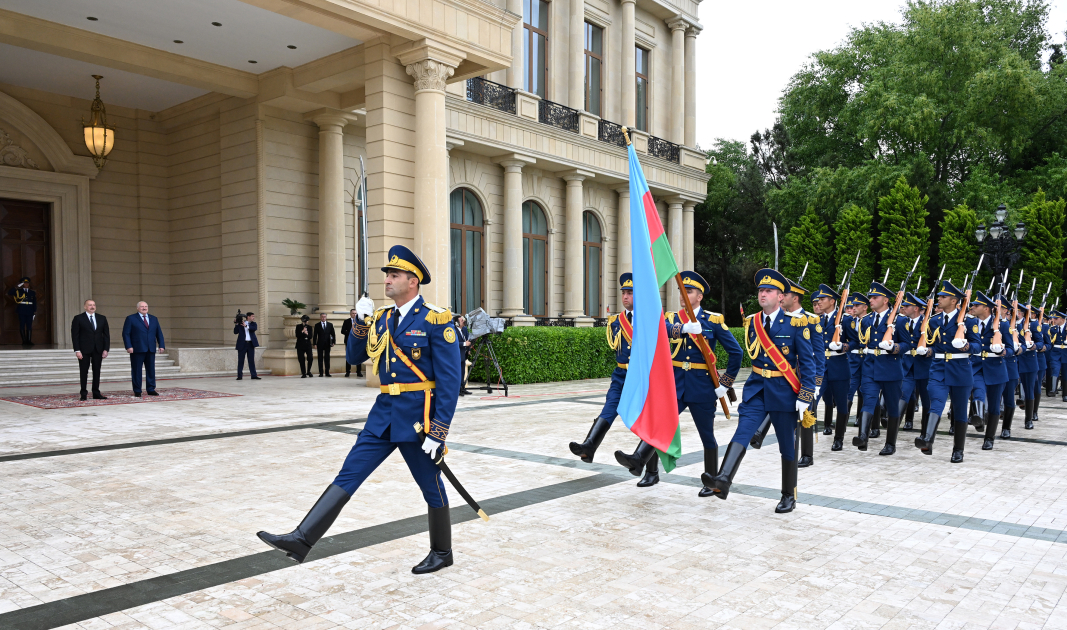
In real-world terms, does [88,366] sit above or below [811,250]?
below

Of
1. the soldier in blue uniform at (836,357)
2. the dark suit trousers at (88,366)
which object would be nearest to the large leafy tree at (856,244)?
the soldier in blue uniform at (836,357)

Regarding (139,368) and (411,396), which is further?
(139,368)

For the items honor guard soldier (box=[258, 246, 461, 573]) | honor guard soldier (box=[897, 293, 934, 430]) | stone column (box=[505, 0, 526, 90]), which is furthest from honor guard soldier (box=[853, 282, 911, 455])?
stone column (box=[505, 0, 526, 90])

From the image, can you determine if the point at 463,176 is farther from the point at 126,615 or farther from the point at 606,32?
the point at 126,615

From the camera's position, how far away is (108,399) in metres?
Result: 14.2

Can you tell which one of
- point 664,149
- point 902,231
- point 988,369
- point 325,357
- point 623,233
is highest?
point 664,149

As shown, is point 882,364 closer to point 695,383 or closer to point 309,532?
point 695,383

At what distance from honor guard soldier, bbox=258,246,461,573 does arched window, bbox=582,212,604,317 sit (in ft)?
80.9

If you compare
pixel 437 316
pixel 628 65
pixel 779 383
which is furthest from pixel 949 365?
pixel 628 65

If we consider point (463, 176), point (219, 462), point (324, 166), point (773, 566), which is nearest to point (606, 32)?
point (463, 176)

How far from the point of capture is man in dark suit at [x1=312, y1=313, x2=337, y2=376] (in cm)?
2023

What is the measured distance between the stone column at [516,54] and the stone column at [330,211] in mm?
5643

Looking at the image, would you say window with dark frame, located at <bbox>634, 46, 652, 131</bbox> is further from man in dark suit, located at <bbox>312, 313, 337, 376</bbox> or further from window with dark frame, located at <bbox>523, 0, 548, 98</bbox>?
man in dark suit, located at <bbox>312, 313, 337, 376</bbox>

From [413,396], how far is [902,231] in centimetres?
2691
